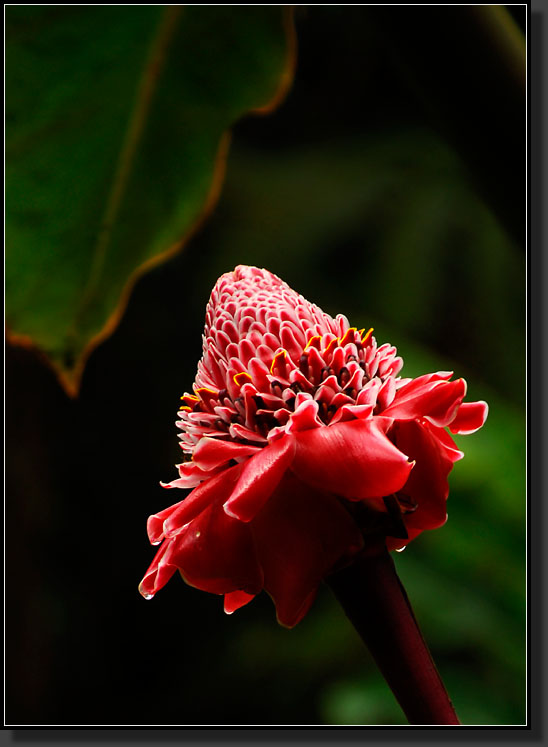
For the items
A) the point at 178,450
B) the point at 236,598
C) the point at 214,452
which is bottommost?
the point at 178,450

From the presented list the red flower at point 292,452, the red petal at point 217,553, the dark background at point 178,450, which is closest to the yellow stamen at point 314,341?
the red flower at point 292,452

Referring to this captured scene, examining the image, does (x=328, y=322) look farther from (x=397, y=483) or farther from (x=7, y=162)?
(x=7, y=162)

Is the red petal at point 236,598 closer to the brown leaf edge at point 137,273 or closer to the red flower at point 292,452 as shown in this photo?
the red flower at point 292,452

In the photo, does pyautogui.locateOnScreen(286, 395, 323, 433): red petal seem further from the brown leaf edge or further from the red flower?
the brown leaf edge

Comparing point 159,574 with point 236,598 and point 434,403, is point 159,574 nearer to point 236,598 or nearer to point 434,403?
point 236,598

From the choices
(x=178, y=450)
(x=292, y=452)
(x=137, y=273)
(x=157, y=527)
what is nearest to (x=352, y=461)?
(x=292, y=452)

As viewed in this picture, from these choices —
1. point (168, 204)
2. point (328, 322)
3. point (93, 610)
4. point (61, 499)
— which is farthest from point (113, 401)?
point (328, 322)
